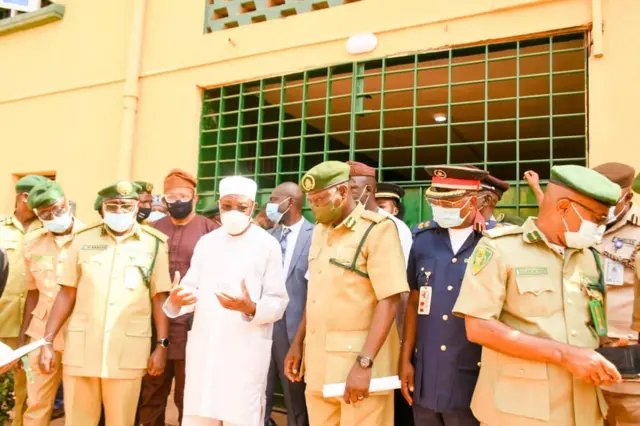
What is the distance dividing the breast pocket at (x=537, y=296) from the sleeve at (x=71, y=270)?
274 cm

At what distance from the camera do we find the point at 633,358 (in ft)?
6.89

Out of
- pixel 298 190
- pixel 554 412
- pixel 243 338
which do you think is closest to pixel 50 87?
pixel 298 190

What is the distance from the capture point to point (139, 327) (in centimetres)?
349

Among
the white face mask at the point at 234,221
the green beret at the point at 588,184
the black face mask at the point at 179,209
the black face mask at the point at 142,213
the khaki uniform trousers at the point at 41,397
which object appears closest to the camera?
the green beret at the point at 588,184

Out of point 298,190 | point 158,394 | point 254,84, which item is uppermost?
point 254,84

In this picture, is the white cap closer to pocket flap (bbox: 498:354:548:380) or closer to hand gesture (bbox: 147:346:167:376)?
hand gesture (bbox: 147:346:167:376)

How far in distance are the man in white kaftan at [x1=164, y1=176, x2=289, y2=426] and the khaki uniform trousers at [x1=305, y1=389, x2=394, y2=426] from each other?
1.33ft

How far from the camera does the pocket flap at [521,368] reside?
2.21 m

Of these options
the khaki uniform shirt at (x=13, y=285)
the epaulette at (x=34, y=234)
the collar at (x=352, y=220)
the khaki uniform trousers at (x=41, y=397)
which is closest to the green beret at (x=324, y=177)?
the collar at (x=352, y=220)

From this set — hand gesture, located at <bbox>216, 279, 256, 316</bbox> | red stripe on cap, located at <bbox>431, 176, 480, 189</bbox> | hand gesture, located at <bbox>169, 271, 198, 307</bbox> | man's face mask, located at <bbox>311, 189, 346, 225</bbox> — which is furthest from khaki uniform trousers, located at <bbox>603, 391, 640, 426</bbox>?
hand gesture, located at <bbox>169, 271, 198, 307</bbox>

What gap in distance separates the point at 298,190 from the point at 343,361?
225 cm

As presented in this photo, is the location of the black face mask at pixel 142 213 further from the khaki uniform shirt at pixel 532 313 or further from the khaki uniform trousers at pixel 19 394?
the khaki uniform shirt at pixel 532 313

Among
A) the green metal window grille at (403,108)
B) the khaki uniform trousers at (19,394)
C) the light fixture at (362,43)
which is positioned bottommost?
the khaki uniform trousers at (19,394)

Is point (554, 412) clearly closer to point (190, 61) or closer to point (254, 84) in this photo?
point (254, 84)
